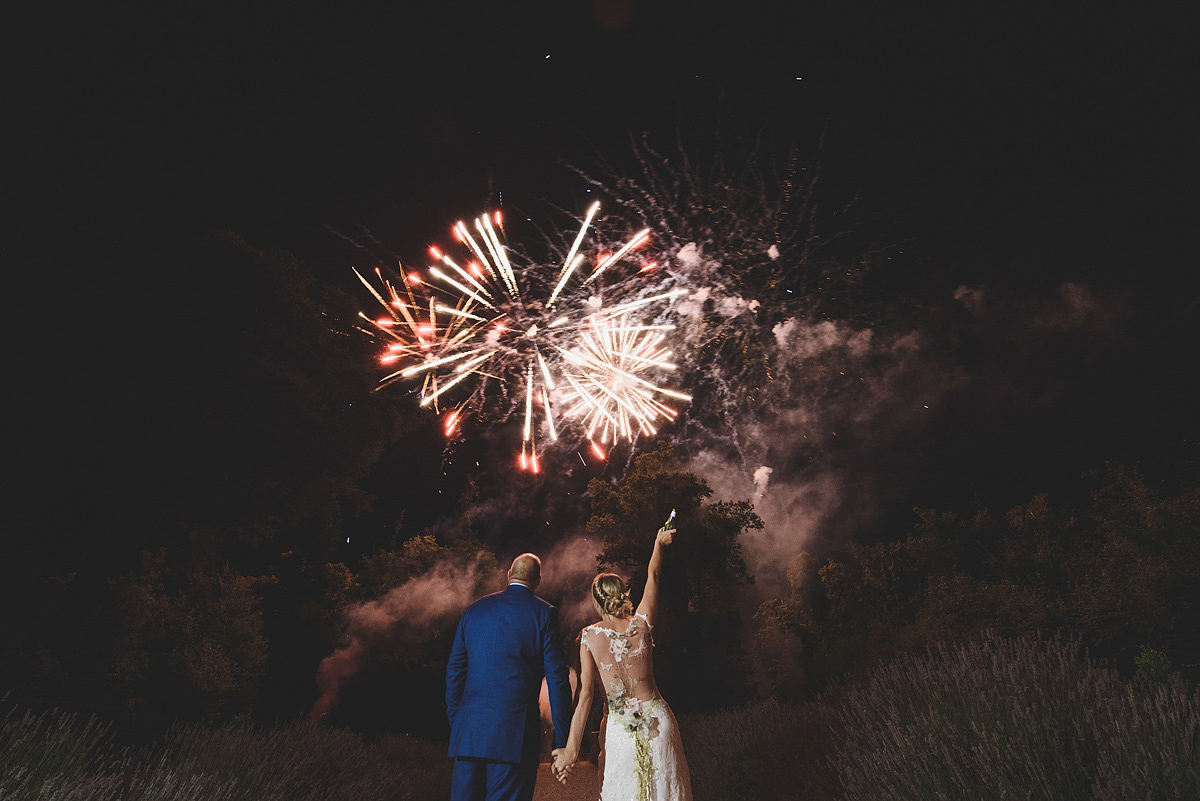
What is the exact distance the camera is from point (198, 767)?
529 centimetres

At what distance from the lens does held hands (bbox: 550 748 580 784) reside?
3793mm

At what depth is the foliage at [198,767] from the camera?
394 centimetres

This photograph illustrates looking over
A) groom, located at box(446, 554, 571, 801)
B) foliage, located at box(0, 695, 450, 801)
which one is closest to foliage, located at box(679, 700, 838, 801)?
groom, located at box(446, 554, 571, 801)

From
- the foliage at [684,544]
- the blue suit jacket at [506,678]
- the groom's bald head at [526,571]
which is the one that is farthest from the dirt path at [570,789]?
the foliage at [684,544]

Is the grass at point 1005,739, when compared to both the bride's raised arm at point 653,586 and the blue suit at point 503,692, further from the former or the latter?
the blue suit at point 503,692

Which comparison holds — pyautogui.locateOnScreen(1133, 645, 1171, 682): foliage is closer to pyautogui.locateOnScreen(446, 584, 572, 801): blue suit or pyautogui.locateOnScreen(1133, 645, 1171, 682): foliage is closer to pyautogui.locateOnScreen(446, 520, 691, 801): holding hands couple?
pyautogui.locateOnScreen(446, 520, 691, 801): holding hands couple

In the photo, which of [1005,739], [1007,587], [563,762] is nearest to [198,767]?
[563,762]

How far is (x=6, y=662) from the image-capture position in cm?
1003

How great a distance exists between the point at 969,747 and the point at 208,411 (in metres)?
11.6

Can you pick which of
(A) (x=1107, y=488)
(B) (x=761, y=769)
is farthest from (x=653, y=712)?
(A) (x=1107, y=488)

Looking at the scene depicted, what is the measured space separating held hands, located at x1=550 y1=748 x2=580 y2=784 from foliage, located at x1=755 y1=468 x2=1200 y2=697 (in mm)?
5726

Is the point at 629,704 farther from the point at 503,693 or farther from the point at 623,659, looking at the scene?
the point at 503,693

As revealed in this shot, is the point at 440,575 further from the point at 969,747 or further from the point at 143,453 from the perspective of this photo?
the point at 969,747

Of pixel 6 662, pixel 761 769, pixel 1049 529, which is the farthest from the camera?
pixel 1049 529
